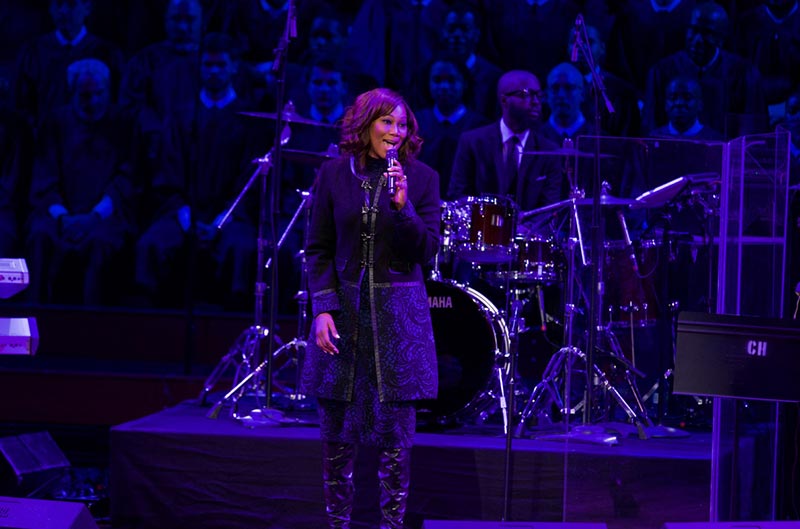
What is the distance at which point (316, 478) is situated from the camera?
16.1 ft

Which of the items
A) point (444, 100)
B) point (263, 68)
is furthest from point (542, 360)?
point (263, 68)

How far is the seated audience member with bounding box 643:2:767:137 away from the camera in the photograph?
313 inches

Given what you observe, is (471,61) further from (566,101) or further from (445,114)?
(566,101)

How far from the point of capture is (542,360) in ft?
19.1

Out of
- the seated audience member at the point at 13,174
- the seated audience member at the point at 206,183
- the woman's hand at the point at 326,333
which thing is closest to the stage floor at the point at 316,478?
the woman's hand at the point at 326,333

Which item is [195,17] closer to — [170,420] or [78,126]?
[78,126]

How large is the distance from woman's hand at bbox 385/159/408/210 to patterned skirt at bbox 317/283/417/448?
383 mm

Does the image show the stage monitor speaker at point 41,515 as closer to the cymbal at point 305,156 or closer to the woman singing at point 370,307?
the woman singing at point 370,307

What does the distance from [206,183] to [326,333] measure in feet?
16.4

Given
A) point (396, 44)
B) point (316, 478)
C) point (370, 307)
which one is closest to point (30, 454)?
point (316, 478)

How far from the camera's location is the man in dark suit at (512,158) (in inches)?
233

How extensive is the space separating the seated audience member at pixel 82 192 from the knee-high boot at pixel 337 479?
4984 millimetres

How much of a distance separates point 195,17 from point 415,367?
18.3 feet

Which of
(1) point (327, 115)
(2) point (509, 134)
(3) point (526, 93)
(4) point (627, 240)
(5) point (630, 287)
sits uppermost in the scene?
(1) point (327, 115)
